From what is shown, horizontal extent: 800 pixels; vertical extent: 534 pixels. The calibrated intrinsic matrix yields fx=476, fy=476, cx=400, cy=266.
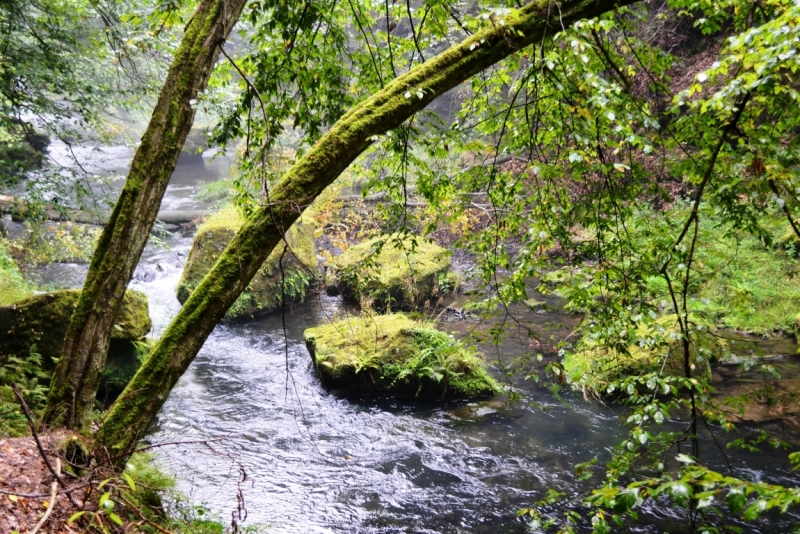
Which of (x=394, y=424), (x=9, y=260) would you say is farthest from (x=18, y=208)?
(x=394, y=424)

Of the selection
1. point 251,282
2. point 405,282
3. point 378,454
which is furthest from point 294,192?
point 251,282

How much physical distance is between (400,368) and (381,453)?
1547 mm

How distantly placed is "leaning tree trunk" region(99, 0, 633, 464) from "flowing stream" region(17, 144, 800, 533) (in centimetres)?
155

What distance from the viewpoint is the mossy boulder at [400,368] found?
24.8ft

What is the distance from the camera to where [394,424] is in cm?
700

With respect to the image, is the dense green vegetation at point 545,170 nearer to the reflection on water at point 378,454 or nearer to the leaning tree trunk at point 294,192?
the leaning tree trunk at point 294,192

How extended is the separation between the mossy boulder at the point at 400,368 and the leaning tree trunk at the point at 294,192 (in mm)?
4918

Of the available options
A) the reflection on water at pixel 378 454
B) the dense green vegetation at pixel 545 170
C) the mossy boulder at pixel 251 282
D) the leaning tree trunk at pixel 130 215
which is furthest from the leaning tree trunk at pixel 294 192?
the mossy boulder at pixel 251 282

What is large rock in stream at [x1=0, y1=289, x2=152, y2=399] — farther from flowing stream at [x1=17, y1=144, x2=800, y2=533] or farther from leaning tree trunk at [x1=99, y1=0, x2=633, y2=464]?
leaning tree trunk at [x1=99, y1=0, x2=633, y2=464]

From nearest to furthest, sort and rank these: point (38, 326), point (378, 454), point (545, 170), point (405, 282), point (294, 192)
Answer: point (294, 192), point (545, 170), point (38, 326), point (378, 454), point (405, 282)

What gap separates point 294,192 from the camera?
250 centimetres

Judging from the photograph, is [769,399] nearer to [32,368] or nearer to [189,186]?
[32,368]

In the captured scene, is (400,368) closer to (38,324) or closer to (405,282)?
(405,282)

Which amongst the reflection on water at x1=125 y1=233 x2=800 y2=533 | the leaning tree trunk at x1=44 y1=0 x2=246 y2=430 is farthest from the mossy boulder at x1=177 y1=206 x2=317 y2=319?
the leaning tree trunk at x1=44 y1=0 x2=246 y2=430
